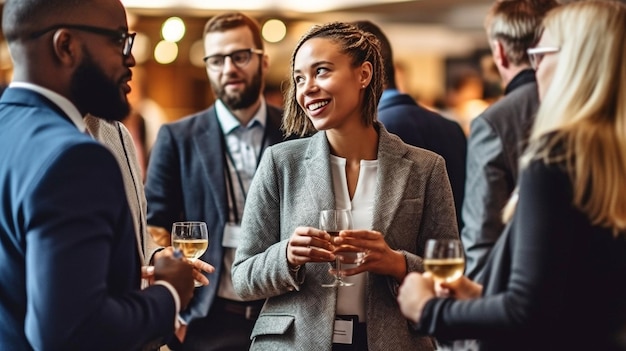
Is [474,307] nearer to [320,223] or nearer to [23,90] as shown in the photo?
[320,223]

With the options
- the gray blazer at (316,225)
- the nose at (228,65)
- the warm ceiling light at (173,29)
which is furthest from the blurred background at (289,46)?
the gray blazer at (316,225)

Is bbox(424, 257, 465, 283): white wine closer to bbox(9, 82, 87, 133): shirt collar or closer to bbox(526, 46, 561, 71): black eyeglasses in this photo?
bbox(526, 46, 561, 71): black eyeglasses

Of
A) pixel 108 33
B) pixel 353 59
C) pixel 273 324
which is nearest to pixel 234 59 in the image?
pixel 353 59

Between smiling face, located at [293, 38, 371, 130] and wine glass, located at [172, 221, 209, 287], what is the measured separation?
0.49m

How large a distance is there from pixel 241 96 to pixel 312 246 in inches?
72.2

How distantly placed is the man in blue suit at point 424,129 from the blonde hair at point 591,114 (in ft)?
5.92

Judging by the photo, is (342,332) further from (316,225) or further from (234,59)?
(234,59)

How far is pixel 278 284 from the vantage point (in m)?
2.87

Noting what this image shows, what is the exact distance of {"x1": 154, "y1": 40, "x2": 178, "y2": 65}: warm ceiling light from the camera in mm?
13242

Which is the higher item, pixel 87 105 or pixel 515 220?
pixel 87 105

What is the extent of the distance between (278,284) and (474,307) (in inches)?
33.0

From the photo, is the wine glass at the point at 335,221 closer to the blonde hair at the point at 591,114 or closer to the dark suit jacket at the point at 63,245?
the dark suit jacket at the point at 63,245

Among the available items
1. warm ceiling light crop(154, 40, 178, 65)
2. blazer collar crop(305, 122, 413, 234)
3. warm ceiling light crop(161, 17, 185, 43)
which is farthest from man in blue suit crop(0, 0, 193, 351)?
warm ceiling light crop(154, 40, 178, 65)

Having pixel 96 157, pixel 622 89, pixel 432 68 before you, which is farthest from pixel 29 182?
pixel 432 68
